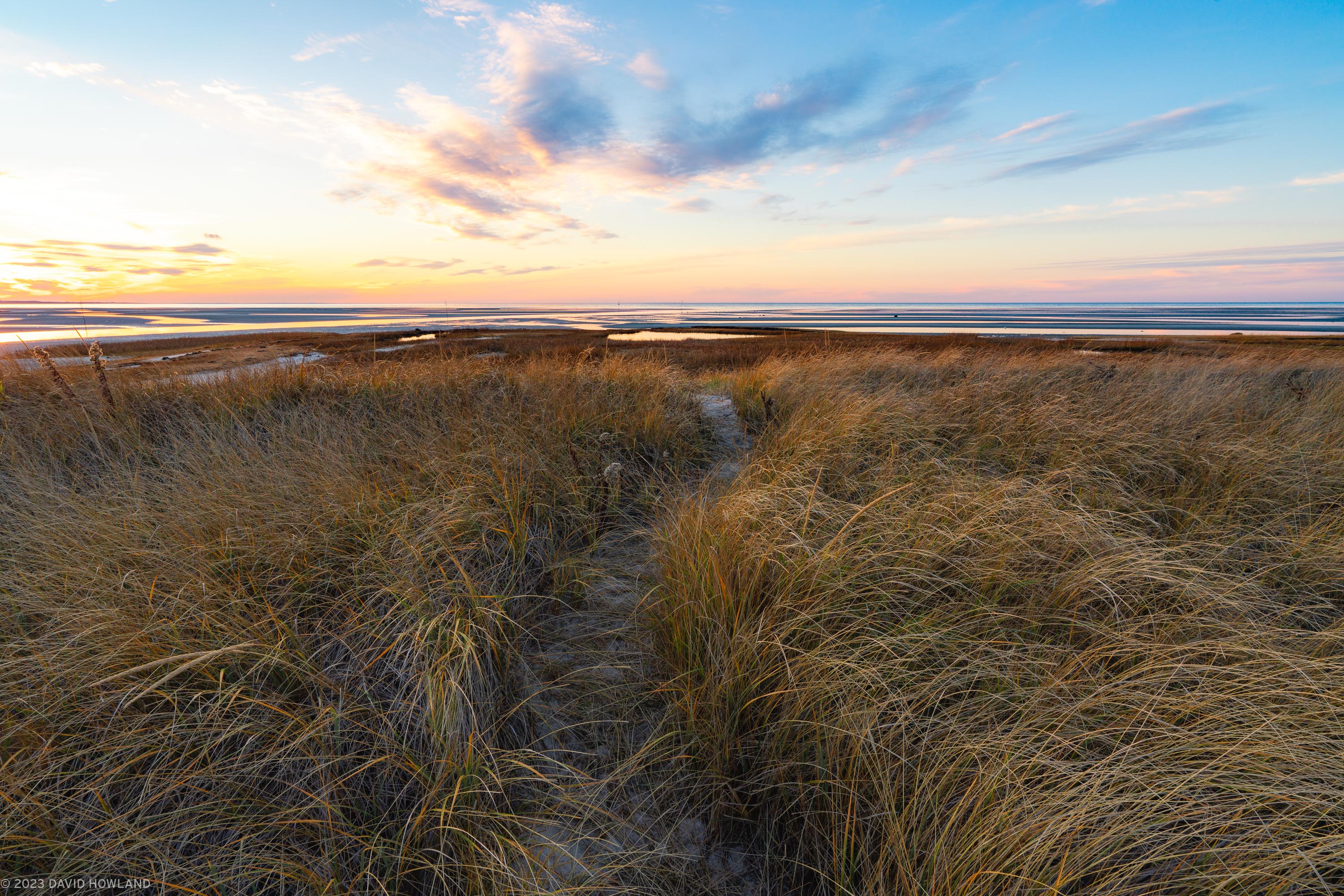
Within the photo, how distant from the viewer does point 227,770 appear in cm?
177

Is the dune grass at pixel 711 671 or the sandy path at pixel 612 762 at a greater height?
the dune grass at pixel 711 671

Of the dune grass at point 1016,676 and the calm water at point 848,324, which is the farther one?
the calm water at point 848,324

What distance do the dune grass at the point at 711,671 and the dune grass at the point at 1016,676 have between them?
0.02 m

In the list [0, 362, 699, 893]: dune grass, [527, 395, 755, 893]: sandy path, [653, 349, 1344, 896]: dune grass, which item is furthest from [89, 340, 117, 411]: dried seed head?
[653, 349, 1344, 896]: dune grass

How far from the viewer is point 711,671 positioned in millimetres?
2096

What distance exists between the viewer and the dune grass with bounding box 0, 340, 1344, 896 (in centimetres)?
149

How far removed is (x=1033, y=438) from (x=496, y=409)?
18.6 ft

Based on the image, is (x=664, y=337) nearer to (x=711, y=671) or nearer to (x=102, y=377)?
(x=102, y=377)

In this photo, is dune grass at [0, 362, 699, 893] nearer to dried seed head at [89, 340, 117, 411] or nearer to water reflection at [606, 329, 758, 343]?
dried seed head at [89, 340, 117, 411]

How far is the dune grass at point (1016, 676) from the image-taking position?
4.58 ft

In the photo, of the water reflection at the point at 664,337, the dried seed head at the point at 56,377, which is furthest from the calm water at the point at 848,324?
the dried seed head at the point at 56,377

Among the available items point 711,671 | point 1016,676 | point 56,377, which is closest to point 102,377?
point 56,377

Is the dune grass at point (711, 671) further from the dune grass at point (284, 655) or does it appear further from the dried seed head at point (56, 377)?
the dried seed head at point (56, 377)

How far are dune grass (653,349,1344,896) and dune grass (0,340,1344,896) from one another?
2 cm
